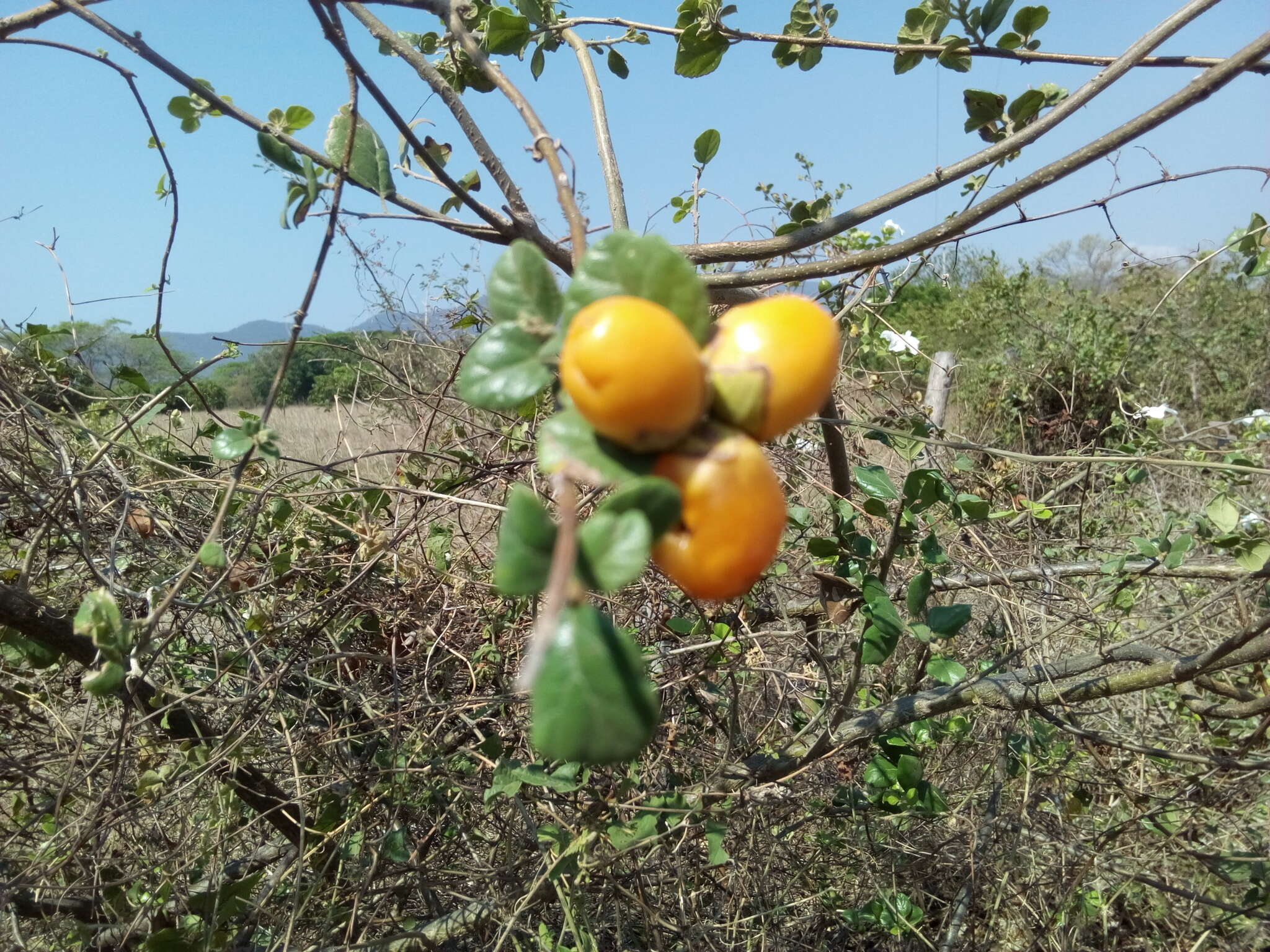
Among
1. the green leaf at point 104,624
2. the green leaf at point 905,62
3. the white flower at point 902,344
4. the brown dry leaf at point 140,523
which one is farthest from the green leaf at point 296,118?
the white flower at point 902,344

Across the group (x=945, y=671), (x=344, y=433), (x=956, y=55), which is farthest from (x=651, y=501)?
(x=344, y=433)

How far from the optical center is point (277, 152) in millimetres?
655

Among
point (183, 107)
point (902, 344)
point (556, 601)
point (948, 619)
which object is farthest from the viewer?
point (902, 344)

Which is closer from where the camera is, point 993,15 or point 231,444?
point 231,444

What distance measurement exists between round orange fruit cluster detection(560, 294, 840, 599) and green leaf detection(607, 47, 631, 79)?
0.97 m

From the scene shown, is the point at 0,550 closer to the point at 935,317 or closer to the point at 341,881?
the point at 341,881

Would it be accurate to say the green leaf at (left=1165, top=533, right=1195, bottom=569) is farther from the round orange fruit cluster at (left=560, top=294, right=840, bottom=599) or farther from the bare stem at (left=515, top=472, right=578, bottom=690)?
the bare stem at (left=515, top=472, right=578, bottom=690)

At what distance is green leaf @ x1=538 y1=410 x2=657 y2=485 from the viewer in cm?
29

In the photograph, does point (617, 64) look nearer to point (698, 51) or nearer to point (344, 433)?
point (698, 51)

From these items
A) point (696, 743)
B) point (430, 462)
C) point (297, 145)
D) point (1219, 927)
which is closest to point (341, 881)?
point (696, 743)

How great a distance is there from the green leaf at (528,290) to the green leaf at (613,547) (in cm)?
12

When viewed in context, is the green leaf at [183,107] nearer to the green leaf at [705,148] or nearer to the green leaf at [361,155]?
the green leaf at [361,155]

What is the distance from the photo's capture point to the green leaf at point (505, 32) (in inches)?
33.1

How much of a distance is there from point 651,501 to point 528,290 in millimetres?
139
